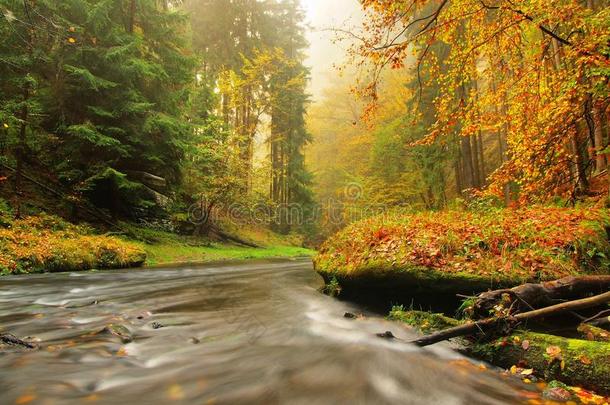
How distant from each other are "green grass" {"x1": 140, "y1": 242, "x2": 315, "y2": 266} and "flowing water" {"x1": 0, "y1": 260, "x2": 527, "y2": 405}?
310 inches

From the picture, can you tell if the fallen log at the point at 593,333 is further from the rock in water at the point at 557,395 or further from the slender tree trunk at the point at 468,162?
the slender tree trunk at the point at 468,162

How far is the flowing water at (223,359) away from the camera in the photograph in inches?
109

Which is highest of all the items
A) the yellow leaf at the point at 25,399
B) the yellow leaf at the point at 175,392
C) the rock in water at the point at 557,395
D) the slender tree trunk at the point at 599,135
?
the slender tree trunk at the point at 599,135

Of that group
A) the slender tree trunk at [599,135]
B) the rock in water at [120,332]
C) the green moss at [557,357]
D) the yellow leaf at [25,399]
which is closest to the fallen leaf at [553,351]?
the green moss at [557,357]

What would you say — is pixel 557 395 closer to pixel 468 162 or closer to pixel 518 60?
pixel 518 60

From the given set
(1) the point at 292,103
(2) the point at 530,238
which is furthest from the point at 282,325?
(1) the point at 292,103

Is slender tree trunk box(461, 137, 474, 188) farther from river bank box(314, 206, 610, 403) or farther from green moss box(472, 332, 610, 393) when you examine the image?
green moss box(472, 332, 610, 393)

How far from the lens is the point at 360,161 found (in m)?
28.2

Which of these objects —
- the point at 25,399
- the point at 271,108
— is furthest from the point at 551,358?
the point at 271,108

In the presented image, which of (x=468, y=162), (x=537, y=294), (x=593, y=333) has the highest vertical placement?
(x=468, y=162)

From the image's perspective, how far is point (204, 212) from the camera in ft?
67.8

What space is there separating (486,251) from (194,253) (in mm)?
13906

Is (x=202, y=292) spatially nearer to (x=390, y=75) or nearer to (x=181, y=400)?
(x=181, y=400)

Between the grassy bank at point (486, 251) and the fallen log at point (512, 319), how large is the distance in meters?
0.95
